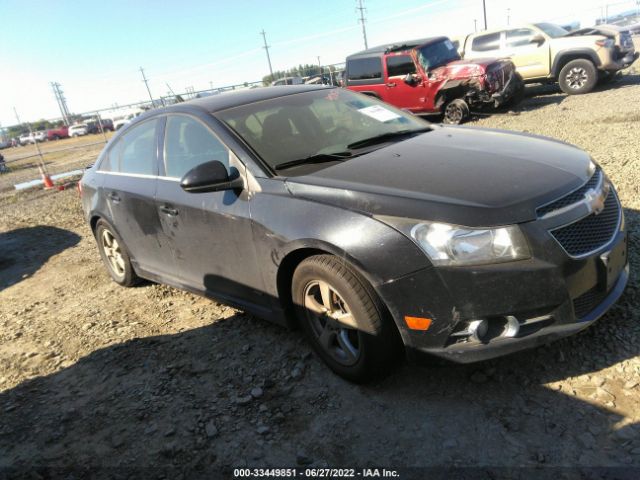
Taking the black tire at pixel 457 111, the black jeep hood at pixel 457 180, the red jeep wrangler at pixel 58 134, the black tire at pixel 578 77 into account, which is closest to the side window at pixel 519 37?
the black tire at pixel 578 77

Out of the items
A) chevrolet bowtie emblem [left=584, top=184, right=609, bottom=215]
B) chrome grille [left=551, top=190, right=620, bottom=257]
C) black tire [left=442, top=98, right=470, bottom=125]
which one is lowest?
black tire [left=442, top=98, right=470, bottom=125]

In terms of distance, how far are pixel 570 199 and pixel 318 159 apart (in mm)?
1457

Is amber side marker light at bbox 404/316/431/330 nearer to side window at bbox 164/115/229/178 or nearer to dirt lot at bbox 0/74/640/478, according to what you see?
dirt lot at bbox 0/74/640/478

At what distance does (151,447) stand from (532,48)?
13368 mm

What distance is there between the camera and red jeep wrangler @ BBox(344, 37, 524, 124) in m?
10.9

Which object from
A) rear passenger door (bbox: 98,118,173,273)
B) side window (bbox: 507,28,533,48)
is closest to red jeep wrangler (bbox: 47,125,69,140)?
side window (bbox: 507,28,533,48)

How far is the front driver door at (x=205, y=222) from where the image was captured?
307 centimetres

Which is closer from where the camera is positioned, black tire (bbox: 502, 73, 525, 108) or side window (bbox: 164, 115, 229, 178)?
side window (bbox: 164, 115, 229, 178)

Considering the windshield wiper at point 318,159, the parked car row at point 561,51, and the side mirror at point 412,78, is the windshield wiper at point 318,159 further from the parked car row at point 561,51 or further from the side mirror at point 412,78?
the parked car row at point 561,51

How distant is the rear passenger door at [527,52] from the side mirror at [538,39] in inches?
1.0

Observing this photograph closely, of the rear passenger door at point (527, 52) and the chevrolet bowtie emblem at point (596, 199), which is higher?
the rear passenger door at point (527, 52)

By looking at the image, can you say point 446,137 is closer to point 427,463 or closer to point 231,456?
point 427,463

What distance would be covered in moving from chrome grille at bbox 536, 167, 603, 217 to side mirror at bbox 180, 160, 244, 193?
5.64ft

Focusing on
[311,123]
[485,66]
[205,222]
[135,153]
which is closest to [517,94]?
[485,66]
